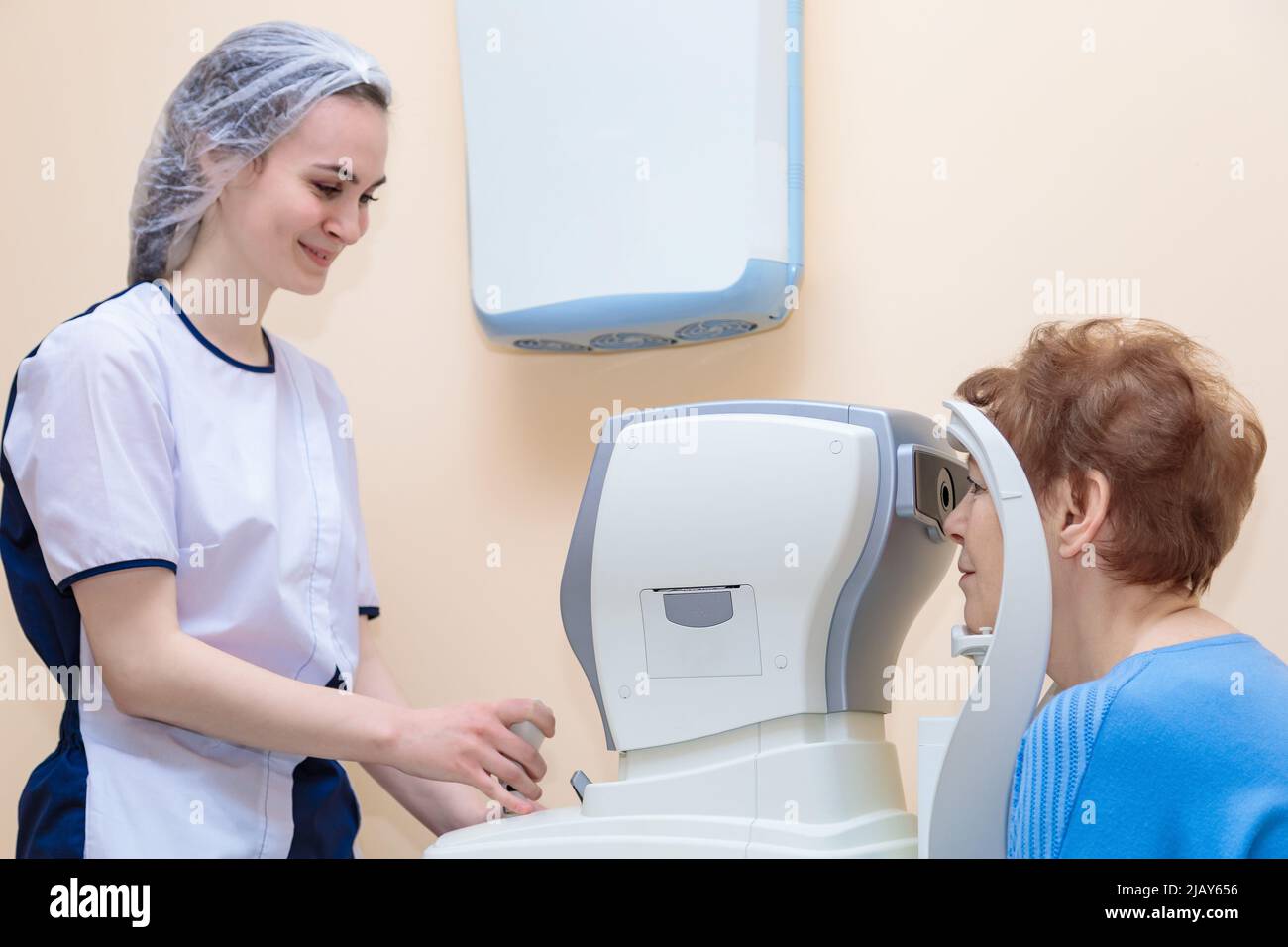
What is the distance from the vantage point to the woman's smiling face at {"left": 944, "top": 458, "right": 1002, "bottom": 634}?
1.05m

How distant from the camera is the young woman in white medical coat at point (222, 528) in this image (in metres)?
1.15

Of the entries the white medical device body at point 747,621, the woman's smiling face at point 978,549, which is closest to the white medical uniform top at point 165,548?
the white medical device body at point 747,621

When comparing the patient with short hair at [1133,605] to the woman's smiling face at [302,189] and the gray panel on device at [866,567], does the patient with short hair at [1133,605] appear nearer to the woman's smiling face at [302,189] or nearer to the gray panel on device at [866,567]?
the gray panel on device at [866,567]

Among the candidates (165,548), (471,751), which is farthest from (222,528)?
(471,751)

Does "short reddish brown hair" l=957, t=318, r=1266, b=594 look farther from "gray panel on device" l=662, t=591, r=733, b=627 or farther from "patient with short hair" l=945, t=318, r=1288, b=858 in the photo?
"gray panel on device" l=662, t=591, r=733, b=627

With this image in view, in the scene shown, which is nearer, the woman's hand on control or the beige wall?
the woman's hand on control

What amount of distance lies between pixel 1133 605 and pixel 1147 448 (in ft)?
0.43

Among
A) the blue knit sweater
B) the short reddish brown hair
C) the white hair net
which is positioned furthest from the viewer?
the white hair net

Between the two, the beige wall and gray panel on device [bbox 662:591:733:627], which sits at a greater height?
the beige wall

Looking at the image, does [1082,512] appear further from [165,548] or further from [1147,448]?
[165,548]

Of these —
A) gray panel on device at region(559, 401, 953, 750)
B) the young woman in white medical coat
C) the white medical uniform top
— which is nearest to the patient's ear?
gray panel on device at region(559, 401, 953, 750)

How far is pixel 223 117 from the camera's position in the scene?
133cm

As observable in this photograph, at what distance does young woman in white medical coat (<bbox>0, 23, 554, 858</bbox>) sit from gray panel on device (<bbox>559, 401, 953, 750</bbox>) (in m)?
0.18
